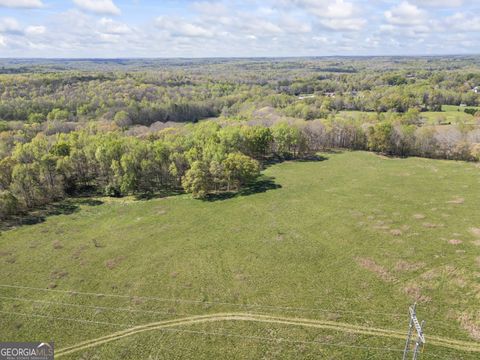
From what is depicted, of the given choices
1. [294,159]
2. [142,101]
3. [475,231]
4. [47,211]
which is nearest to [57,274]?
[47,211]

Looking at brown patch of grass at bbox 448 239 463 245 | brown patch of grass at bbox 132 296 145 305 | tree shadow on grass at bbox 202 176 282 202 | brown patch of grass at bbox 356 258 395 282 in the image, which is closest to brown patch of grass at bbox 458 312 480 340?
brown patch of grass at bbox 356 258 395 282

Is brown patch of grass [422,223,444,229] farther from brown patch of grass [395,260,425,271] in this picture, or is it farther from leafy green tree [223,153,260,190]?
leafy green tree [223,153,260,190]

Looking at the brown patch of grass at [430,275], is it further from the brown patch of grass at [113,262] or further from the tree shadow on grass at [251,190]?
the brown patch of grass at [113,262]

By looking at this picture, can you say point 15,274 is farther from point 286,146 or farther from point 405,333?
point 286,146

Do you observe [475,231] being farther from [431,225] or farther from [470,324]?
[470,324]

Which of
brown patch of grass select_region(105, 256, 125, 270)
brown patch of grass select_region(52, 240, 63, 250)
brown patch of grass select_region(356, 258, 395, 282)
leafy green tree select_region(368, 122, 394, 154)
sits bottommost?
brown patch of grass select_region(52, 240, 63, 250)

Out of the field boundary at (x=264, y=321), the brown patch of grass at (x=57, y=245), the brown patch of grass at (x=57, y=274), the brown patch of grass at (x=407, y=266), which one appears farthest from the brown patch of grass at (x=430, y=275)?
the brown patch of grass at (x=57, y=245)
